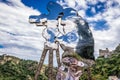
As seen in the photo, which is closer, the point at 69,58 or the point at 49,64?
the point at 69,58

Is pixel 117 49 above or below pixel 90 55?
above

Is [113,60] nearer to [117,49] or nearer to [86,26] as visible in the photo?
[117,49]

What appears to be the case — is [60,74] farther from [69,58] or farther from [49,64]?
[49,64]

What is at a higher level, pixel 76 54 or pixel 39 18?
pixel 39 18

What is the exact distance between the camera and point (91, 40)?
6.48m

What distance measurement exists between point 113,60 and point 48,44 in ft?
186

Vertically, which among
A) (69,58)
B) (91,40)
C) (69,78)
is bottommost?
(69,78)

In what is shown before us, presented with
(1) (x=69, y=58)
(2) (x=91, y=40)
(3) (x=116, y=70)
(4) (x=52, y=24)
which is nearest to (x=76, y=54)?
(1) (x=69, y=58)

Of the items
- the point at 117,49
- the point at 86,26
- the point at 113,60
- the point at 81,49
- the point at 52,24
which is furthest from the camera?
the point at 117,49

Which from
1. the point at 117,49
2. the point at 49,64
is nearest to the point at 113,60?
the point at 117,49

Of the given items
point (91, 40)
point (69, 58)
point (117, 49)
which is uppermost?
point (117, 49)

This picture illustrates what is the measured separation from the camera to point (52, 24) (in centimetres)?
921

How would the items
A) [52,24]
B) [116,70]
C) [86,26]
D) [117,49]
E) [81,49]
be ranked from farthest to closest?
[117,49]
[116,70]
[52,24]
[86,26]
[81,49]

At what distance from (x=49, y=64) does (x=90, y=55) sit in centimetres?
341
